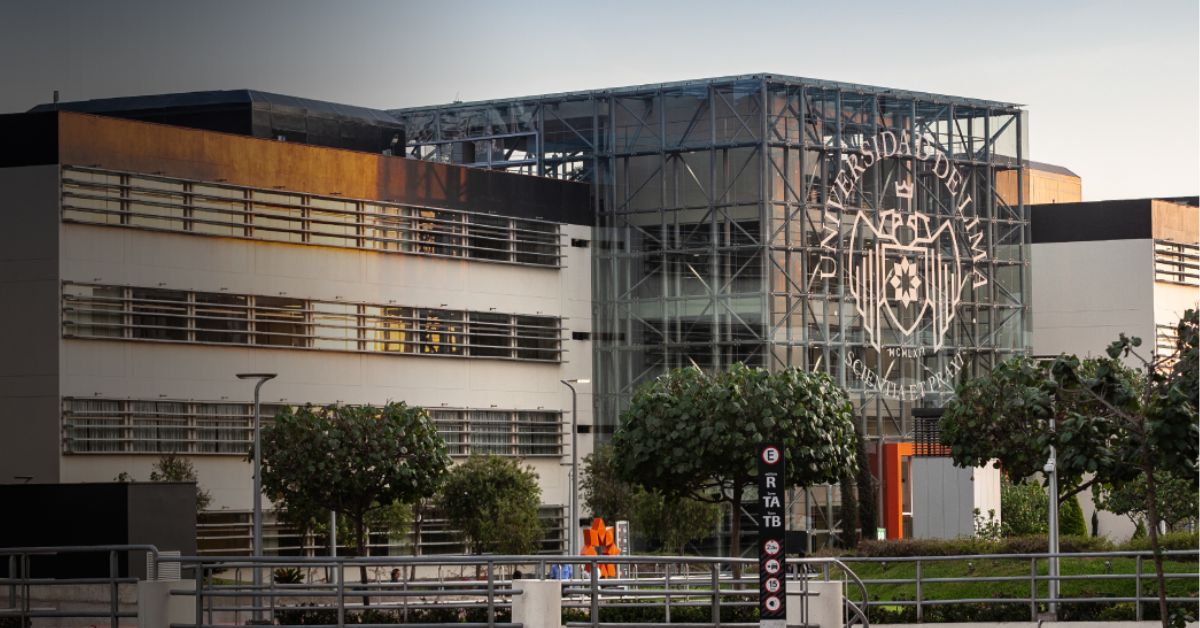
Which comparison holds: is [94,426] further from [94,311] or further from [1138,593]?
[1138,593]

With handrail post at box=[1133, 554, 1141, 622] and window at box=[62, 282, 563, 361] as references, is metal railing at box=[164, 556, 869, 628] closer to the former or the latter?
handrail post at box=[1133, 554, 1141, 622]

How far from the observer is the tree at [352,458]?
54.1 m

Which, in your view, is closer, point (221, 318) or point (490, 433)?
point (221, 318)

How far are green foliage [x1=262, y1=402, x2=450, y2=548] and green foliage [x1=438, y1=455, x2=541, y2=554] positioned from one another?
10119 mm

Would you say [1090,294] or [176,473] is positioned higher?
[1090,294]

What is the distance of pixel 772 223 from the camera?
74.6 meters

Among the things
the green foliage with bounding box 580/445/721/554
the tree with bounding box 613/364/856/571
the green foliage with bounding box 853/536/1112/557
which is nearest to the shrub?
the green foliage with bounding box 853/536/1112/557

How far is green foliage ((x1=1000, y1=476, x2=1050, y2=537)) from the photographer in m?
66.7

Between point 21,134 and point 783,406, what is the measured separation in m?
24.5

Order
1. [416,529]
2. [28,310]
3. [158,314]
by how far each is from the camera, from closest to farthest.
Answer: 1. [28,310]
2. [158,314]
3. [416,529]

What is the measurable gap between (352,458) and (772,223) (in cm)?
2496

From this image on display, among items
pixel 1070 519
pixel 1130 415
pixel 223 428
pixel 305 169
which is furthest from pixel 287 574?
pixel 1130 415

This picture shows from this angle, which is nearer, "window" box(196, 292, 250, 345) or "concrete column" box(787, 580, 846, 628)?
"concrete column" box(787, 580, 846, 628)

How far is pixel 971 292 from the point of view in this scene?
271ft
